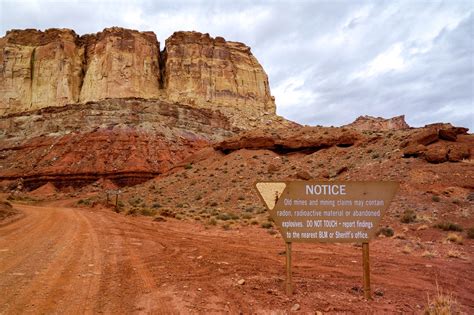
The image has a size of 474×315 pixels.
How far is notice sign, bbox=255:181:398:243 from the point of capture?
5953 mm

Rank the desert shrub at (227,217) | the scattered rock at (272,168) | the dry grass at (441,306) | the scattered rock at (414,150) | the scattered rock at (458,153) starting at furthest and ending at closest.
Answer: the scattered rock at (272,168)
the scattered rock at (414,150)
the scattered rock at (458,153)
the desert shrub at (227,217)
the dry grass at (441,306)

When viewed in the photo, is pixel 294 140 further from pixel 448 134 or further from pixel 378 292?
pixel 378 292

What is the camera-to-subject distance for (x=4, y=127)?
60.3 m

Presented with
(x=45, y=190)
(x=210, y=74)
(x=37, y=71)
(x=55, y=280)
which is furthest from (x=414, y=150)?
(x=37, y=71)

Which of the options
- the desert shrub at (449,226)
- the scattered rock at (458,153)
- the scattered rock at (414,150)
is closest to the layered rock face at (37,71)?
the scattered rock at (414,150)

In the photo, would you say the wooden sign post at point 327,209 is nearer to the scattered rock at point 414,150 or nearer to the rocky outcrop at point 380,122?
the scattered rock at point 414,150

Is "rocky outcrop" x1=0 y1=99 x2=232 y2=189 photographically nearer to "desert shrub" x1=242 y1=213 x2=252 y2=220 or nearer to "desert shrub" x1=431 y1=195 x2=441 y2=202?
"desert shrub" x1=242 y1=213 x2=252 y2=220

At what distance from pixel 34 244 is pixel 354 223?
8.67 m

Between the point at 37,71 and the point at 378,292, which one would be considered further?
the point at 37,71

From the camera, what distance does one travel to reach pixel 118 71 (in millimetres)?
70812

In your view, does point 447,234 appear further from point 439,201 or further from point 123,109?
point 123,109

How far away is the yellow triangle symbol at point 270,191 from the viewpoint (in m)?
6.00

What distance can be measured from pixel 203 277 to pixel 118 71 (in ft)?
230

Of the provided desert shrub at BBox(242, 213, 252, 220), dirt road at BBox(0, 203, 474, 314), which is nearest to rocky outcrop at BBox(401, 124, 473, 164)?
desert shrub at BBox(242, 213, 252, 220)
